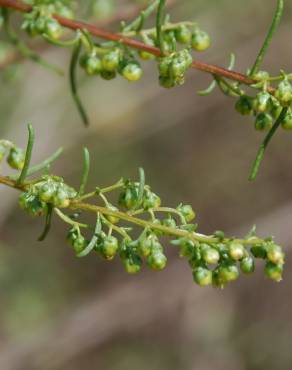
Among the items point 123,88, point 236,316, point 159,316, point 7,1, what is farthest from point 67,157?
point 7,1

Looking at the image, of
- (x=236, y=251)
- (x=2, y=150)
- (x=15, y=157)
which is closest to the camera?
(x=236, y=251)

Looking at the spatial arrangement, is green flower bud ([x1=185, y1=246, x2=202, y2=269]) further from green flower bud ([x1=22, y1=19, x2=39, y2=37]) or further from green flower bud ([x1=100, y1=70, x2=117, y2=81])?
green flower bud ([x1=22, y1=19, x2=39, y2=37])

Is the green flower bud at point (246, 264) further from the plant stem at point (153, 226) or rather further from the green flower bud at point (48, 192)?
the green flower bud at point (48, 192)

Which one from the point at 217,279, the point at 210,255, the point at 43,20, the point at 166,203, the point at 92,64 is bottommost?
the point at 166,203

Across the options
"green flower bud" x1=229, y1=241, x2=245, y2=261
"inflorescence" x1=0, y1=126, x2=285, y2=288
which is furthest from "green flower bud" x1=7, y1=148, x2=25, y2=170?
"green flower bud" x1=229, y1=241, x2=245, y2=261

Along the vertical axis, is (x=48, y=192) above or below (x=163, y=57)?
below

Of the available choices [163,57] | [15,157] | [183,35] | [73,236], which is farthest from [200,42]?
[73,236]

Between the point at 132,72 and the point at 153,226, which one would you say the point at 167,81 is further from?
the point at 153,226

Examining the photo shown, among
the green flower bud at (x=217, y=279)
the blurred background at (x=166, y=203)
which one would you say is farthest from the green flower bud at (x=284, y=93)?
the blurred background at (x=166, y=203)
